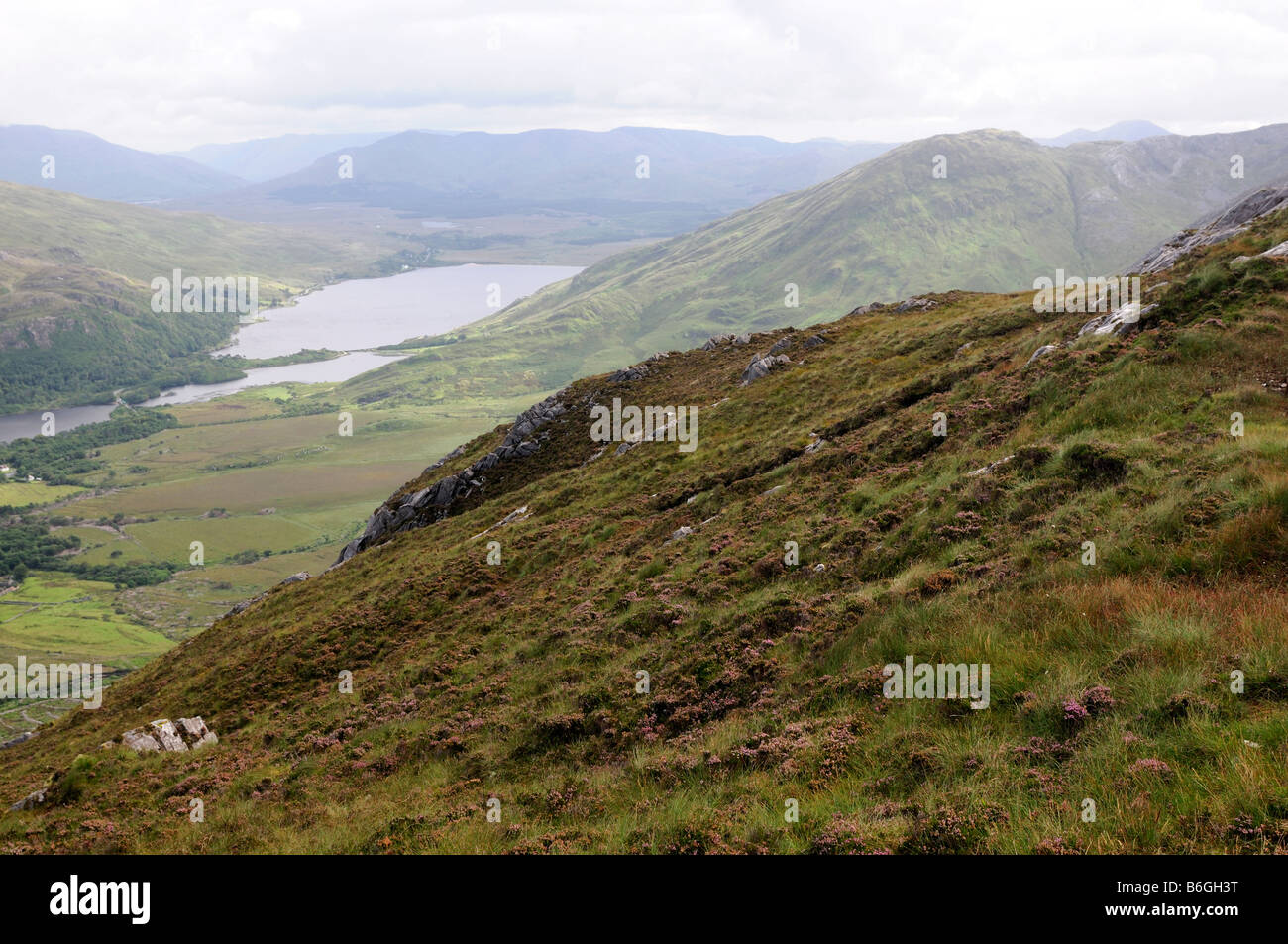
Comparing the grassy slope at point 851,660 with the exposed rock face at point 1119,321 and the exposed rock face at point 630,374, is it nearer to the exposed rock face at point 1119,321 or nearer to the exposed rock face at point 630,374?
the exposed rock face at point 1119,321

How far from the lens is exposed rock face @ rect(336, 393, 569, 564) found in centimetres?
5791

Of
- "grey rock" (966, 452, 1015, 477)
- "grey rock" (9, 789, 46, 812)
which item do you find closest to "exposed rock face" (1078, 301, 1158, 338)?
"grey rock" (966, 452, 1015, 477)

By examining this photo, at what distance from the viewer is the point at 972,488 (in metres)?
18.3

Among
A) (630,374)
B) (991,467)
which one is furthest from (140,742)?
(630,374)

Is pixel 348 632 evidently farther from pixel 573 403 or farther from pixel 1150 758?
pixel 573 403

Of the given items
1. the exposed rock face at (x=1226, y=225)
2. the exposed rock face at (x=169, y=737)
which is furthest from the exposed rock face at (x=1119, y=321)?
the exposed rock face at (x=169, y=737)

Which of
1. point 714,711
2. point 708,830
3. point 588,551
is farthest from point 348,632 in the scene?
point 708,830

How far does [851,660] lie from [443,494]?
49.8 m

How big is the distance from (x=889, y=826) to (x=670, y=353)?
72.9 meters

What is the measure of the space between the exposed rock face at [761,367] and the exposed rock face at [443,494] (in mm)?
19019

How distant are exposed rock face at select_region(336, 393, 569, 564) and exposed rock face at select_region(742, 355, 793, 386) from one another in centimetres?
1902

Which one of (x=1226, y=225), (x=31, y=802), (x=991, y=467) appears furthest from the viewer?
(x=1226, y=225)

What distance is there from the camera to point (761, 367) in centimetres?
5731

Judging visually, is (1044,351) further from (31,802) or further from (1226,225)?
(1226,225)
